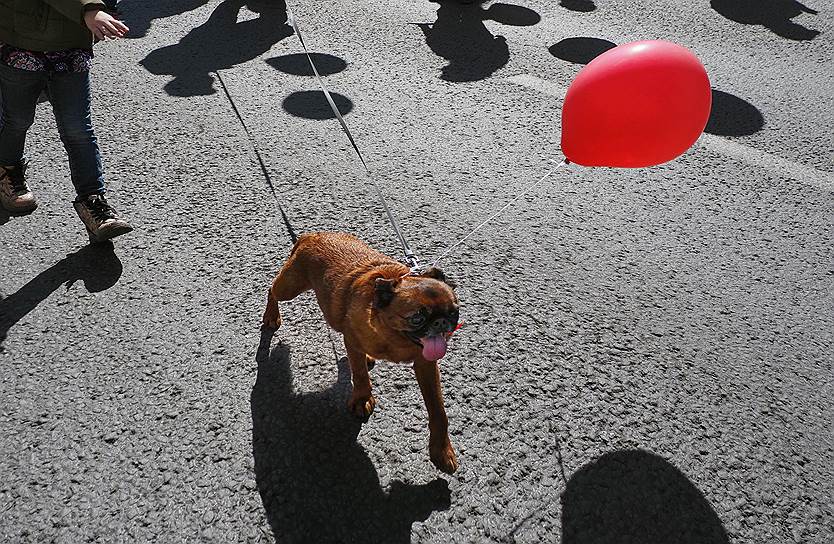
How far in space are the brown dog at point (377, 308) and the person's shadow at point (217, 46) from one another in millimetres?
3298

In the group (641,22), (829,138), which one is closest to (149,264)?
(829,138)

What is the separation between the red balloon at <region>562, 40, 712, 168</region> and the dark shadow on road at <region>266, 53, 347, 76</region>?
134 inches

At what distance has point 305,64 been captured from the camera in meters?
5.89

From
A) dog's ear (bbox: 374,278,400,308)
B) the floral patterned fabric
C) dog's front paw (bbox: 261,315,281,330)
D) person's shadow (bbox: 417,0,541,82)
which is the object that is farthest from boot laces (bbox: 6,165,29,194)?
person's shadow (bbox: 417,0,541,82)

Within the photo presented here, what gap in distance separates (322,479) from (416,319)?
0.80m

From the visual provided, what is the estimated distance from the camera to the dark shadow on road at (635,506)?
2.28 m

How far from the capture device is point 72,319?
3.12 m

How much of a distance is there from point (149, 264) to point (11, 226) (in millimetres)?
942

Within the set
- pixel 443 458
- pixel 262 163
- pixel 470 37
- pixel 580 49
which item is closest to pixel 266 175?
pixel 262 163

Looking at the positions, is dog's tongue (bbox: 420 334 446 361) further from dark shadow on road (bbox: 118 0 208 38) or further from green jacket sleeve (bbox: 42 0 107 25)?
dark shadow on road (bbox: 118 0 208 38)

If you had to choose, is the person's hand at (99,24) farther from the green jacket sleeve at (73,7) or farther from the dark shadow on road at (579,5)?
the dark shadow on road at (579,5)

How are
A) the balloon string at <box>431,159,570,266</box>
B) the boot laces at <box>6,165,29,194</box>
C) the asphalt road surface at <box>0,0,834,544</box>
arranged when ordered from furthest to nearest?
1. the boot laces at <box>6,165,29,194</box>
2. the balloon string at <box>431,159,570,266</box>
3. the asphalt road surface at <box>0,0,834,544</box>

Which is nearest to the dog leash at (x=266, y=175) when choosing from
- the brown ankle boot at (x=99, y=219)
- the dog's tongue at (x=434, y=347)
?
the brown ankle boot at (x=99, y=219)

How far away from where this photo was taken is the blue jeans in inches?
129
